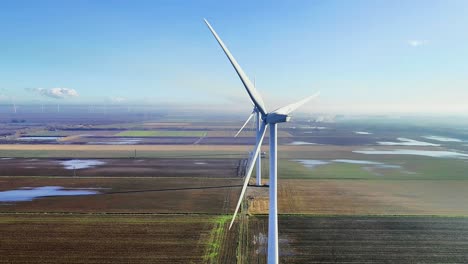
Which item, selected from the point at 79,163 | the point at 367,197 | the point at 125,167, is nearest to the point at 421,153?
the point at 367,197

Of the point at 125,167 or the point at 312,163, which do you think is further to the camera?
the point at 312,163

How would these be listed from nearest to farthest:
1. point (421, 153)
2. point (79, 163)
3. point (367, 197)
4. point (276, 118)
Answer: point (276, 118) < point (367, 197) < point (79, 163) < point (421, 153)

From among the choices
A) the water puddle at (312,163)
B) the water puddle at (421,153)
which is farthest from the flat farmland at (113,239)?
the water puddle at (421,153)

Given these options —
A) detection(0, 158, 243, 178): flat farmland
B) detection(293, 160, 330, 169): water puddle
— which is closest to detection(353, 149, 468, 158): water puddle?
detection(293, 160, 330, 169): water puddle

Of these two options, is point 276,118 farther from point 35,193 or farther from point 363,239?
point 35,193

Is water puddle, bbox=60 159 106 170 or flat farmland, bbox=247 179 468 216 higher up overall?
water puddle, bbox=60 159 106 170

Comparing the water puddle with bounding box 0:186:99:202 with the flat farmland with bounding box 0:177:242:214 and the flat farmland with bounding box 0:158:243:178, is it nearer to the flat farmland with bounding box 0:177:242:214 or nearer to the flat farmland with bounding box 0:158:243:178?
the flat farmland with bounding box 0:177:242:214

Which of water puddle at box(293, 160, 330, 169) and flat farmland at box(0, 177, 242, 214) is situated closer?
flat farmland at box(0, 177, 242, 214)
